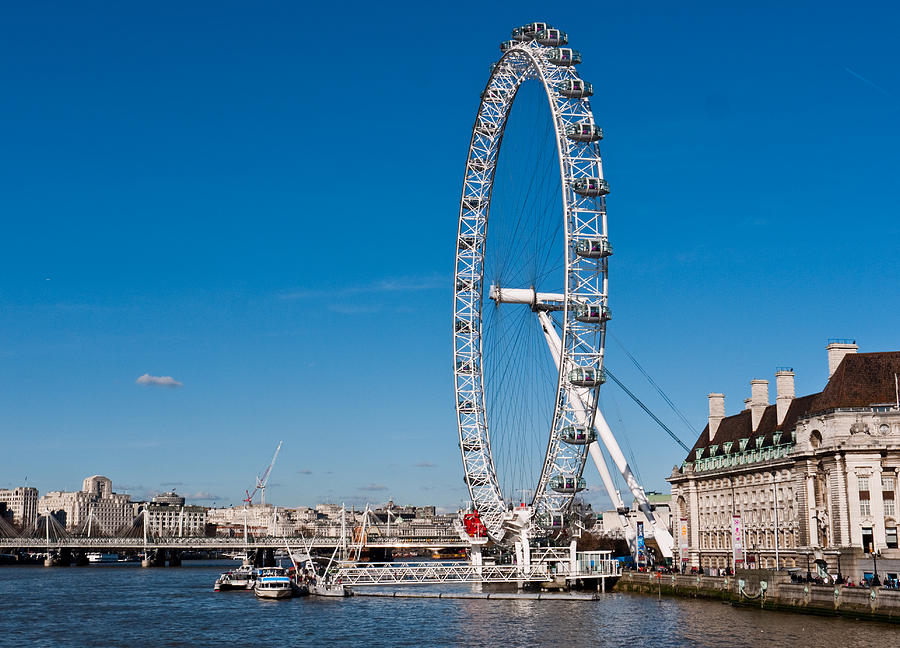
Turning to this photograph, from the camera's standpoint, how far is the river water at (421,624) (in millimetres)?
57531

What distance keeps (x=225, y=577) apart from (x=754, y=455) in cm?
5245

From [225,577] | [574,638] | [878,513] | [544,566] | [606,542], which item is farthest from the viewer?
[606,542]

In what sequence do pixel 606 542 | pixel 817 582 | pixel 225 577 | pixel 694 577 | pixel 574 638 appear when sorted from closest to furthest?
1. pixel 574 638
2. pixel 817 582
3. pixel 694 577
4. pixel 225 577
5. pixel 606 542

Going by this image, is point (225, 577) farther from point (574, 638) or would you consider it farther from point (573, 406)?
point (574, 638)

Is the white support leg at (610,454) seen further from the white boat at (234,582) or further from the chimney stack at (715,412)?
the white boat at (234,582)

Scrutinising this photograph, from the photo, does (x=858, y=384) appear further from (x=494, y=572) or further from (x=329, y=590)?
(x=329, y=590)

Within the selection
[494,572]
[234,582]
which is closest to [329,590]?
[494,572]

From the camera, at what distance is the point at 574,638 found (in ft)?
193

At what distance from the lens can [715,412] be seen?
108250mm

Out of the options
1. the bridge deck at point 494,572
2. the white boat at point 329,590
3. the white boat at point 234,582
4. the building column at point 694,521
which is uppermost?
the building column at point 694,521

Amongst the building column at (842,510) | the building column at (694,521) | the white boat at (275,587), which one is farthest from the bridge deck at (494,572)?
the building column at (842,510)

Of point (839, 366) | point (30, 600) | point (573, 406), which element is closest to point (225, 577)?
point (30, 600)

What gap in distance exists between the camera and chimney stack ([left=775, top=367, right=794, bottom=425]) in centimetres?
9125

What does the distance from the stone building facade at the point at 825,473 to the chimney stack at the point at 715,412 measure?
7.78m
